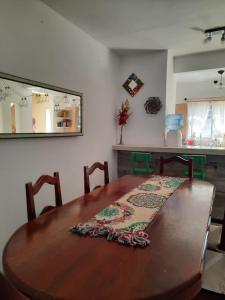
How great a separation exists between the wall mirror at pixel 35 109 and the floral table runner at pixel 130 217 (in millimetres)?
1117

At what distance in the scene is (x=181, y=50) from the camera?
12.0 ft

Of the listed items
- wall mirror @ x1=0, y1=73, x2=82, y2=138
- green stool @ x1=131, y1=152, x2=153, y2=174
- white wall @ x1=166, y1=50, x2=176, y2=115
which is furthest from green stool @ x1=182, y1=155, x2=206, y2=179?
wall mirror @ x1=0, y1=73, x2=82, y2=138

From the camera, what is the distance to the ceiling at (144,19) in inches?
89.9

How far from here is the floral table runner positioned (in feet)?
3.51

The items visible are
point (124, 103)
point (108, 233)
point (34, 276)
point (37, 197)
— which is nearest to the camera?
point (34, 276)

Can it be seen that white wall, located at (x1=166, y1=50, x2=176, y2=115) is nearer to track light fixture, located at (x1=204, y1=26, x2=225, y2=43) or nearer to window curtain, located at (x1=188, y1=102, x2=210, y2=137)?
track light fixture, located at (x1=204, y1=26, x2=225, y2=43)

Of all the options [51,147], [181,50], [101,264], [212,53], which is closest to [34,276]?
[101,264]

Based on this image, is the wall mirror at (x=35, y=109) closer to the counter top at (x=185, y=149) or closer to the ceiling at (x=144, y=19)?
the ceiling at (x=144, y=19)

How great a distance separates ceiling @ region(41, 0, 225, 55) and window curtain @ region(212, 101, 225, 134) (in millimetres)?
2678

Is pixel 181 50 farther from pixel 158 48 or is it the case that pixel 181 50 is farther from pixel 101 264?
pixel 101 264

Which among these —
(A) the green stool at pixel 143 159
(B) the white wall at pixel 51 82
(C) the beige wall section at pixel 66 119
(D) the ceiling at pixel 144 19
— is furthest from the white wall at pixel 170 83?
(C) the beige wall section at pixel 66 119

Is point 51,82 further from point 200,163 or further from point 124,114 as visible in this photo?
point 200,163

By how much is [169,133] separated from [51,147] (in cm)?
197

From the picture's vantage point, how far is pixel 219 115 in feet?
19.1
